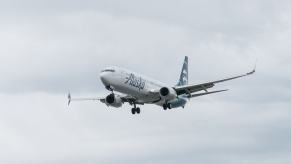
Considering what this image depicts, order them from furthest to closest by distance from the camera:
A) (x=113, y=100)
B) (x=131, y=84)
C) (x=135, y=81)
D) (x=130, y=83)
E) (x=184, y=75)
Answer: (x=184, y=75)
(x=113, y=100)
(x=135, y=81)
(x=131, y=84)
(x=130, y=83)

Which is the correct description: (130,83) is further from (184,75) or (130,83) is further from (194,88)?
(184,75)

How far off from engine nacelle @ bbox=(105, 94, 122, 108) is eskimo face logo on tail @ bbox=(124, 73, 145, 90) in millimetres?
4771

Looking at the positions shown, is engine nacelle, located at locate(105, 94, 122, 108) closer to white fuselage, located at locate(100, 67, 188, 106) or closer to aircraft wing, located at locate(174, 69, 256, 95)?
white fuselage, located at locate(100, 67, 188, 106)

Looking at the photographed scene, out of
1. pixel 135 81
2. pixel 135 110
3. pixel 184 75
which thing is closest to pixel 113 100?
pixel 135 110

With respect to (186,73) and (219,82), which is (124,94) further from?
(186,73)

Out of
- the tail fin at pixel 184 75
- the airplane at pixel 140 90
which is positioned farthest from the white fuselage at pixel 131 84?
the tail fin at pixel 184 75

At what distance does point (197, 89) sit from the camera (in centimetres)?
11912

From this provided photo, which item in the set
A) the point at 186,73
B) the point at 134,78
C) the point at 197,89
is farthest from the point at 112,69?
the point at 186,73

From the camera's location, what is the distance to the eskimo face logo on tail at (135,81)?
112688mm

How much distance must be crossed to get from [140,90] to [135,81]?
1376 millimetres

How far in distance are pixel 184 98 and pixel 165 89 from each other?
417 inches

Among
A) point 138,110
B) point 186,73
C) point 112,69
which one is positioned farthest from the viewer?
point 186,73

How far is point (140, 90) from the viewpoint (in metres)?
114

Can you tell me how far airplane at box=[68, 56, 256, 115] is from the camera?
112 meters
